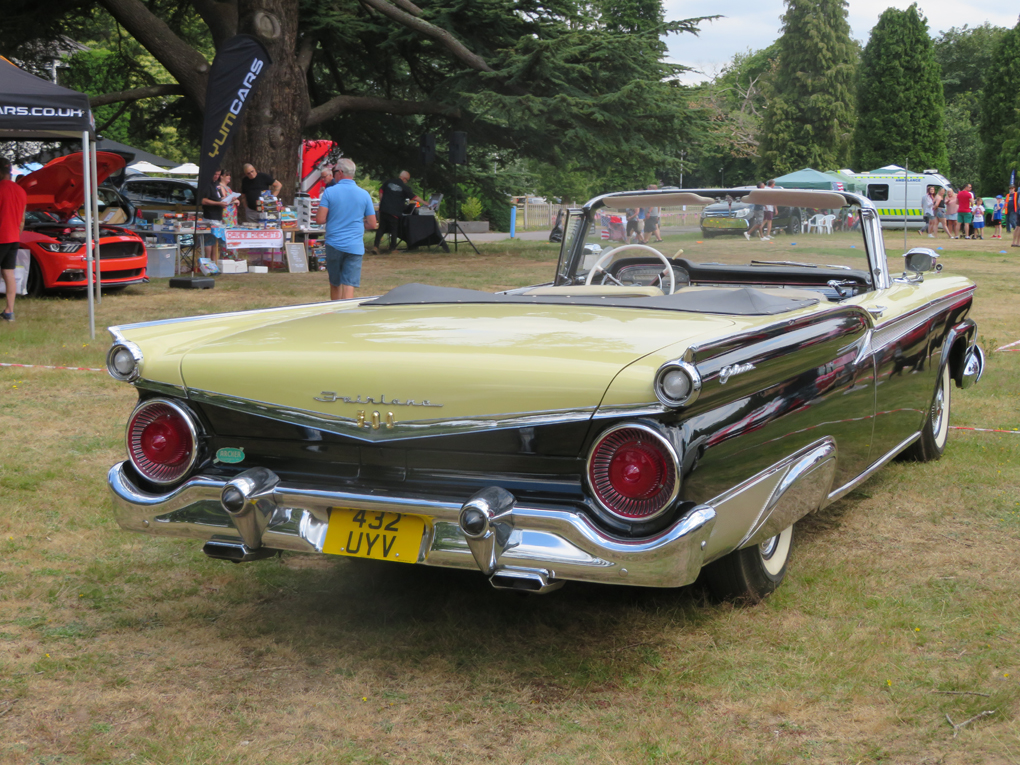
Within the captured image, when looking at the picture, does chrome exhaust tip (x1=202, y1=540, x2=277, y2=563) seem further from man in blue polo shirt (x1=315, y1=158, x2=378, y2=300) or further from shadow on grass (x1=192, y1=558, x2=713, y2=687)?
man in blue polo shirt (x1=315, y1=158, x2=378, y2=300)

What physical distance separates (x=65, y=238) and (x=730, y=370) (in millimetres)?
11792

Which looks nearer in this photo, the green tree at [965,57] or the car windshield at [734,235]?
the car windshield at [734,235]

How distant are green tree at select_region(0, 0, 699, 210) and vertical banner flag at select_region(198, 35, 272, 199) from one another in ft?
8.57

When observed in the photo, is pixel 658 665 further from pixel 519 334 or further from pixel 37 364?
pixel 37 364

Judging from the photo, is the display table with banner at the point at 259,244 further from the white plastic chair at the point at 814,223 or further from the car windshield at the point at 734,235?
the white plastic chair at the point at 814,223

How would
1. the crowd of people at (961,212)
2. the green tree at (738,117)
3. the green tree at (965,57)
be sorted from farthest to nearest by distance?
the green tree at (965,57) < the green tree at (738,117) < the crowd of people at (961,212)

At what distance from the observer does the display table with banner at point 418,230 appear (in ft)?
73.1

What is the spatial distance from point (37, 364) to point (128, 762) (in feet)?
20.6

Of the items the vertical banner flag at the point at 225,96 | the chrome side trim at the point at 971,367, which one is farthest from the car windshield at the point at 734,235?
the vertical banner flag at the point at 225,96

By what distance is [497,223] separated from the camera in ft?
129

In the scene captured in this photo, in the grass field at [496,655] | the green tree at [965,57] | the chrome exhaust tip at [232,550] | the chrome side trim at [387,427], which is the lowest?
the grass field at [496,655]

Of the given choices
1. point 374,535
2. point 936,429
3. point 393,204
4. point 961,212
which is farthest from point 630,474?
point 961,212

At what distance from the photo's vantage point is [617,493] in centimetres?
273

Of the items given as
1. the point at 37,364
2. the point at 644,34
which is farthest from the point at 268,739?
the point at 644,34
